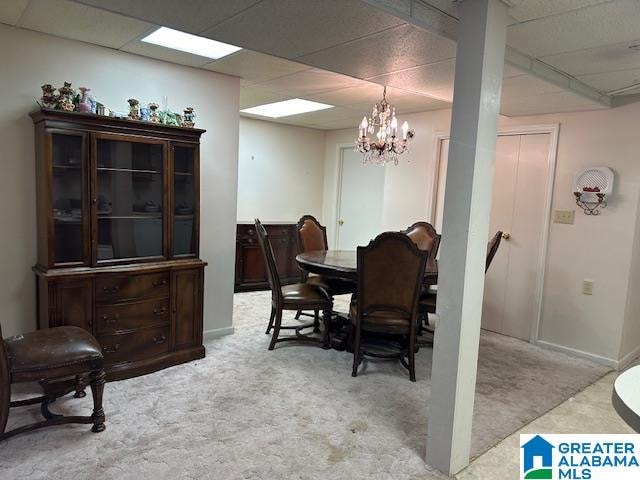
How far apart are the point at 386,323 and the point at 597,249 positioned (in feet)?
6.68

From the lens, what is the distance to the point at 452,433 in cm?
206

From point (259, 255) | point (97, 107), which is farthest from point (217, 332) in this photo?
point (97, 107)

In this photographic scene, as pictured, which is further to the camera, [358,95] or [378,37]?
[358,95]

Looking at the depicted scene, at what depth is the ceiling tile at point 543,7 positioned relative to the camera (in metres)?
1.91

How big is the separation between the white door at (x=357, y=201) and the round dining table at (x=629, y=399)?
4.74m

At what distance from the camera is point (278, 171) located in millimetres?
6270

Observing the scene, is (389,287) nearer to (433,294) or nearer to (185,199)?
(433,294)

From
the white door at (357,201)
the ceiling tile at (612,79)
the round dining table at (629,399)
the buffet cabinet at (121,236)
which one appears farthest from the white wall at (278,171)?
the round dining table at (629,399)

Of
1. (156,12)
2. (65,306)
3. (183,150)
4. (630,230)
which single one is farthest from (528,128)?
(65,306)

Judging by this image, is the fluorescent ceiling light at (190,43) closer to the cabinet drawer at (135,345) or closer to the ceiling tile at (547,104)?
the cabinet drawer at (135,345)

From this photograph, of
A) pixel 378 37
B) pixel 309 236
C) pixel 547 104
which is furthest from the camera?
pixel 309 236

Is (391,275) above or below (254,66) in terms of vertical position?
below

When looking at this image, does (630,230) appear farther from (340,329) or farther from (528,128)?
(340,329)

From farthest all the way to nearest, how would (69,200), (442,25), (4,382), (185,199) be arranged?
(185,199) → (69,200) → (442,25) → (4,382)
